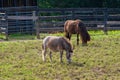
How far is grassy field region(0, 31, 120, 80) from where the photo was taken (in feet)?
32.2

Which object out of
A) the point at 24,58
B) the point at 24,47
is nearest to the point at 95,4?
the point at 24,47

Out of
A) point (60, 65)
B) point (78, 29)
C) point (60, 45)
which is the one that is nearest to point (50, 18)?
point (78, 29)

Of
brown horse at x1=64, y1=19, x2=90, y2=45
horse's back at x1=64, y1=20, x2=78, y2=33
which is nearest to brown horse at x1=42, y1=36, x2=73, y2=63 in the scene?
brown horse at x1=64, y1=19, x2=90, y2=45

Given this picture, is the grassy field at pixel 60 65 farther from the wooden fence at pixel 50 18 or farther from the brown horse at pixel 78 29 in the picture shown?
the wooden fence at pixel 50 18

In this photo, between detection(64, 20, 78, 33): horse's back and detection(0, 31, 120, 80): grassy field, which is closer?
detection(0, 31, 120, 80): grassy field

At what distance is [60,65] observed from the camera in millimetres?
11234

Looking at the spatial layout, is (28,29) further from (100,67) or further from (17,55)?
(100,67)

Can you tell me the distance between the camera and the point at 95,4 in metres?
39.6

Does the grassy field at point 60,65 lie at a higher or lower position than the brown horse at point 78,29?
lower

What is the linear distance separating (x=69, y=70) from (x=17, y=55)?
3522mm

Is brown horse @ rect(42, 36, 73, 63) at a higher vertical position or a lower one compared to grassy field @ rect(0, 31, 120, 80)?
higher

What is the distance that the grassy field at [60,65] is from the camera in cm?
981

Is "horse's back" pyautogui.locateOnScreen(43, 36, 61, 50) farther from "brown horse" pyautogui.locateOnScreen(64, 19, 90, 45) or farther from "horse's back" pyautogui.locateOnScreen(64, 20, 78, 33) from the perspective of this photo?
"horse's back" pyautogui.locateOnScreen(64, 20, 78, 33)

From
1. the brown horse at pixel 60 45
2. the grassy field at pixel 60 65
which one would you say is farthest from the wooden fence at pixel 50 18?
the brown horse at pixel 60 45
